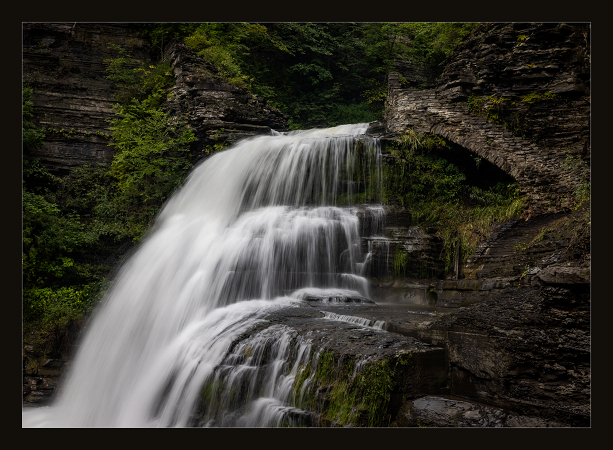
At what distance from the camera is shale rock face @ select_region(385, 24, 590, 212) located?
1017 cm

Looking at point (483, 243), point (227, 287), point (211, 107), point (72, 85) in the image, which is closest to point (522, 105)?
point (483, 243)

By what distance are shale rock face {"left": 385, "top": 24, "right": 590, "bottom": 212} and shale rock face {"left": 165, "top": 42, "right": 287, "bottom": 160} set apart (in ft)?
14.1

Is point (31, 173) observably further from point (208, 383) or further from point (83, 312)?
point (208, 383)

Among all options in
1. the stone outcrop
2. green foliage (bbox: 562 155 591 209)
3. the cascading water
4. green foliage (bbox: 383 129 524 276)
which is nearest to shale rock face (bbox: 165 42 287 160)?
the stone outcrop

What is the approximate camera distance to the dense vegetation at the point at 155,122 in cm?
1057

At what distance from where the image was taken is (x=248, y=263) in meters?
8.30

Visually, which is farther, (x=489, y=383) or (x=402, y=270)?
(x=402, y=270)

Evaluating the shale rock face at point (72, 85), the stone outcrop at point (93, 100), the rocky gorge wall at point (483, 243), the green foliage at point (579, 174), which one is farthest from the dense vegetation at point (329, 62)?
the green foliage at point (579, 174)

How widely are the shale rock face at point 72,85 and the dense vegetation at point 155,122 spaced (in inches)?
14.7

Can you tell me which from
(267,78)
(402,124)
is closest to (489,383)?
(402,124)

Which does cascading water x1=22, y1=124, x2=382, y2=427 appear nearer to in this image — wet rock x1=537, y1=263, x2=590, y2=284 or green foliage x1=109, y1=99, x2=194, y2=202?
green foliage x1=109, y1=99, x2=194, y2=202

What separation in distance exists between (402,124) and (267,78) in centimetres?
981

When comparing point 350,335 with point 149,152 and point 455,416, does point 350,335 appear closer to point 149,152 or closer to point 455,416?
point 455,416

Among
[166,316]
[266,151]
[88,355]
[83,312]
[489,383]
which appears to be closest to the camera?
[489,383]
